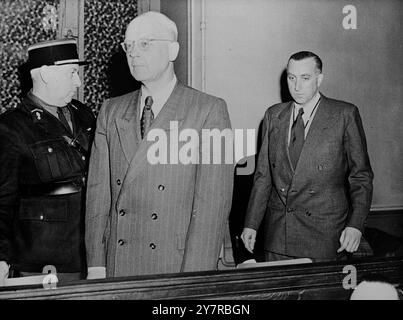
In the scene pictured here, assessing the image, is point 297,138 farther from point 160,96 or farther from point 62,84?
point 62,84

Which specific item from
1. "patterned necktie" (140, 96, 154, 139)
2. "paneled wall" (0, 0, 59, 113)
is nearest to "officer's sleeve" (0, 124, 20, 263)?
"patterned necktie" (140, 96, 154, 139)

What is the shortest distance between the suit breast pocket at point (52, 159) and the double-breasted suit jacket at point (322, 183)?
31.9 inches

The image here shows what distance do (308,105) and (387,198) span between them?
1.58 metres

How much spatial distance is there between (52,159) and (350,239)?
1.12 m

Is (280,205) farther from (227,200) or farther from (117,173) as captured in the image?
(117,173)

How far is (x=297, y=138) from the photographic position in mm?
1991

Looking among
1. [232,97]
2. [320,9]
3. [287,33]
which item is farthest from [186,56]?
[320,9]

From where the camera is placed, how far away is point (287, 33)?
3055 millimetres

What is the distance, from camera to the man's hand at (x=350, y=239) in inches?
72.0

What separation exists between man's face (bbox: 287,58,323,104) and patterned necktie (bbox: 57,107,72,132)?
90cm

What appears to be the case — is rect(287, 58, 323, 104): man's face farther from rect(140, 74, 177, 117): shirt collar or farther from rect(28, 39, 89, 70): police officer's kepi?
rect(28, 39, 89, 70): police officer's kepi

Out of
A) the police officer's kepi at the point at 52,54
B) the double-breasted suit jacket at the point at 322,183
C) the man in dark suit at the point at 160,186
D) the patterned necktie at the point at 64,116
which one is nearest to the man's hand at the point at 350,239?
the double-breasted suit jacket at the point at 322,183

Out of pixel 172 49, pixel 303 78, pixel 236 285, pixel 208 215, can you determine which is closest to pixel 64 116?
pixel 172 49

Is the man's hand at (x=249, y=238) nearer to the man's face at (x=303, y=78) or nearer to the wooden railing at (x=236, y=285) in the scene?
the man's face at (x=303, y=78)
